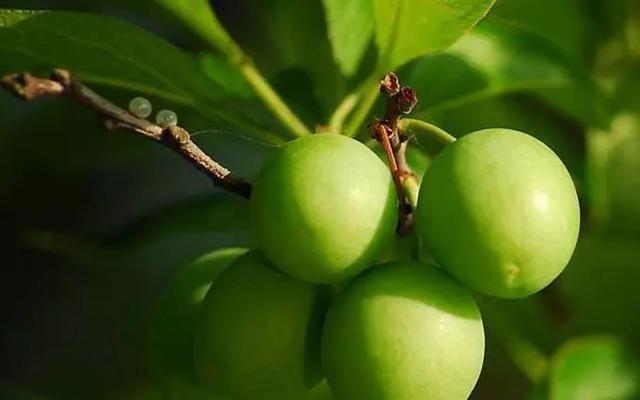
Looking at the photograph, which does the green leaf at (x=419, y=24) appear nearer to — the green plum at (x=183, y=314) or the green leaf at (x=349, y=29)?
the green leaf at (x=349, y=29)

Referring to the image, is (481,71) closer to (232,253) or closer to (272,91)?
(272,91)

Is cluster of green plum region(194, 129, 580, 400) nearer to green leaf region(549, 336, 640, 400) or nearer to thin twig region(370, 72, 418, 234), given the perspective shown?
thin twig region(370, 72, 418, 234)

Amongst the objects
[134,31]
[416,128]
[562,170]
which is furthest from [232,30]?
[562,170]

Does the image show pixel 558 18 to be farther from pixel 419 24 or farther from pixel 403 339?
pixel 403 339

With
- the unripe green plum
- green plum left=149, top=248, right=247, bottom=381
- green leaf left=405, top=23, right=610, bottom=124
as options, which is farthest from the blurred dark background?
the unripe green plum

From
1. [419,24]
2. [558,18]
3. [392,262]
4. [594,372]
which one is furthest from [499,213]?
[558,18]
